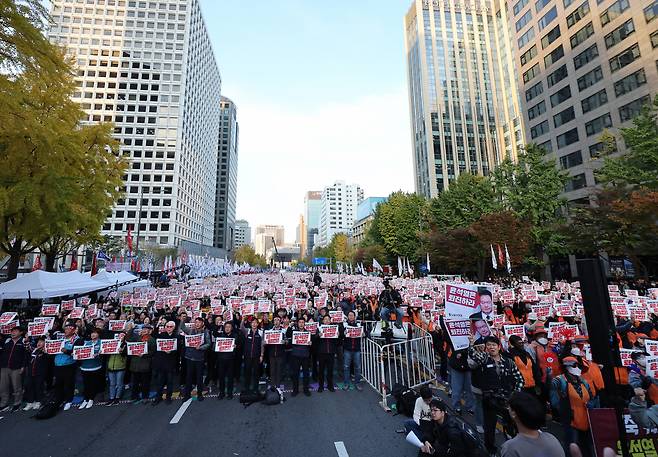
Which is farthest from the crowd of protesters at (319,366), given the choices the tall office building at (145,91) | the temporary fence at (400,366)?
the tall office building at (145,91)

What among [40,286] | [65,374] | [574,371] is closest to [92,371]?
[65,374]

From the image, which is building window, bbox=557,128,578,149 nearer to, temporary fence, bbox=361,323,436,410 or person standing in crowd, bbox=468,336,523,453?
temporary fence, bbox=361,323,436,410

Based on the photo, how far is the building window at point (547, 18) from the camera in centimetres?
4344

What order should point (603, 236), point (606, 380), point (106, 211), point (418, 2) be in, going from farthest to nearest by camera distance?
point (418, 2) → point (603, 236) → point (106, 211) → point (606, 380)

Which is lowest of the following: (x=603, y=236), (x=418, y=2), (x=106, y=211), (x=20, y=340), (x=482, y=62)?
(x=20, y=340)

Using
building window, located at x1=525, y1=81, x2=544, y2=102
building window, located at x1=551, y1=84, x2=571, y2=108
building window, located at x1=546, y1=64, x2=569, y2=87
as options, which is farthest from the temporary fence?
building window, located at x1=525, y1=81, x2=544, y2=102

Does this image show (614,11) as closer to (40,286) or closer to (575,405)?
(575,405)

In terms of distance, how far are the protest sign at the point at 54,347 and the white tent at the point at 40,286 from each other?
6.90 m

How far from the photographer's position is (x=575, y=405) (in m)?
5.10

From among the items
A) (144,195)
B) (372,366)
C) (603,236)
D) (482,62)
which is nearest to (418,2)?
(482,62)

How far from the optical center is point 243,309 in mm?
12734

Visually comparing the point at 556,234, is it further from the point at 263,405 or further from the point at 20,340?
the point at 20,340

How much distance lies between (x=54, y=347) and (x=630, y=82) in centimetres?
5133

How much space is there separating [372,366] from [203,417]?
4.73 m
